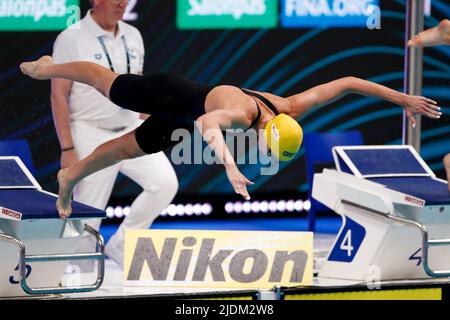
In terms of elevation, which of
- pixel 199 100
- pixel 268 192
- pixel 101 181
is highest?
pixel 199 100

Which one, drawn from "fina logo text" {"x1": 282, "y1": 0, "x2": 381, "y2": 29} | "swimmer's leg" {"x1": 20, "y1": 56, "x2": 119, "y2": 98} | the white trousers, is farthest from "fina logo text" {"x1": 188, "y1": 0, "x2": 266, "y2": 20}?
"swimmer's leg" {"x1": 20, "y1": 56, "x2": 119, "y2": 98}

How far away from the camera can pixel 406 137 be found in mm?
7594

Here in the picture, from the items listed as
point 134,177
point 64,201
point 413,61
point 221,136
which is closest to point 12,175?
point 64,201

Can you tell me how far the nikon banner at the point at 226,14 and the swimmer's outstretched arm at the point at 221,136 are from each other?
3772 millimetres

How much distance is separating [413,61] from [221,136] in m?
2.61

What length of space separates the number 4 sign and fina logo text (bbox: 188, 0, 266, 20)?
2998mm

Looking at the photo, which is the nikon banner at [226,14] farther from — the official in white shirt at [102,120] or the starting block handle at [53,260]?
the starting block handle at [53,260]

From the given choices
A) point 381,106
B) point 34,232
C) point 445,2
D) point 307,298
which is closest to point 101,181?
point 34,232

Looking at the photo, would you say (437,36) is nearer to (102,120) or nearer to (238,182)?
(238,182)

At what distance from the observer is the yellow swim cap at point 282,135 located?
18.4 ft

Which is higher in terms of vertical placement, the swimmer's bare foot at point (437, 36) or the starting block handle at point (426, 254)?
the swimmer's bare foot at point (437, 36)

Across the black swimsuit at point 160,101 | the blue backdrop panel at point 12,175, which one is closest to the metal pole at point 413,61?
the black swimsuit at point 160,101
